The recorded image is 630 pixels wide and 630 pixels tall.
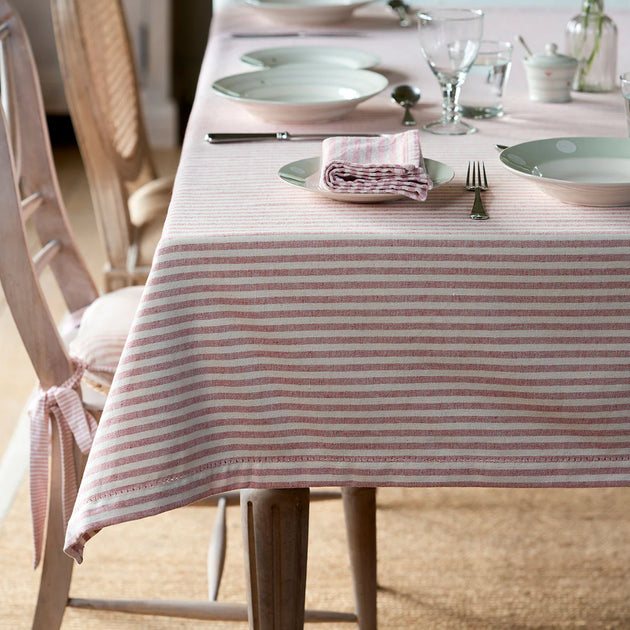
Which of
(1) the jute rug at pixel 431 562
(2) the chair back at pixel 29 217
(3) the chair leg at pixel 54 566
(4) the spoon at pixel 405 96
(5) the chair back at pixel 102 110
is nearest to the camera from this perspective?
(2) the chair back at pixel 29 217

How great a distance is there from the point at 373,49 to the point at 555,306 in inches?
40.7

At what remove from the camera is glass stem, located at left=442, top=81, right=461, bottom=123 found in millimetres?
1180

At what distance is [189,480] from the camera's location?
846 mm

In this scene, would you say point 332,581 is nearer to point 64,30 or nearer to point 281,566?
point 281,566

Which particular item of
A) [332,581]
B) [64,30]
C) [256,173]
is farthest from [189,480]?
[64,30]

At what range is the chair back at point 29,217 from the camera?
1087mm

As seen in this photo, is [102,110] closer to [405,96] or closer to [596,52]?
[405,96]

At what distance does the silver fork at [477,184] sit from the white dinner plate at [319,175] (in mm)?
24

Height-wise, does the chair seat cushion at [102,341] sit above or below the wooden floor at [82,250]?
above

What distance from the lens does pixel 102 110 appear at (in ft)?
5.39

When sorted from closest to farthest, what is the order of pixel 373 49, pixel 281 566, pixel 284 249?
pixel 284 249
pixel 281 566
pixel 373 49

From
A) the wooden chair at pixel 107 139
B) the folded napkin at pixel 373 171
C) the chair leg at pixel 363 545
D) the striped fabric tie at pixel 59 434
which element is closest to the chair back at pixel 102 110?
the wooden chair at pixel 107 139

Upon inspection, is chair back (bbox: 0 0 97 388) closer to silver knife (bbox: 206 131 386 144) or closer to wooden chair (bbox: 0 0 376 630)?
wooden chair (bbox: 0 0 376 630)

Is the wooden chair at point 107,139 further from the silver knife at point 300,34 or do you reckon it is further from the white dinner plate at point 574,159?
the white dinner plate at point 574,159
